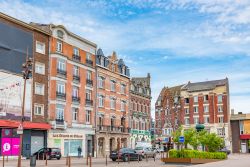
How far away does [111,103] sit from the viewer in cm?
5934

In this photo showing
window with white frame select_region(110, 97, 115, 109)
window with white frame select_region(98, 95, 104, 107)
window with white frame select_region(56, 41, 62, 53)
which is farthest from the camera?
window with white frame select_region(110, 97, 115, 109)

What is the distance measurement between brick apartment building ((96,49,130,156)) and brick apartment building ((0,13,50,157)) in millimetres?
11645

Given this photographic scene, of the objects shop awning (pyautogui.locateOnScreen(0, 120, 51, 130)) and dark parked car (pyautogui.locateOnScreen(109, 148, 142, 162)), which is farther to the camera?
dark parked car (pyautogui.locateOnScreen(109, 148, 142, 162))

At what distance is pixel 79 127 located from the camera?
51.2 metres

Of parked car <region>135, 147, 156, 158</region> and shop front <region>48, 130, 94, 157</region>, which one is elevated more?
shop front <region>48, 130, 94, 157</region>

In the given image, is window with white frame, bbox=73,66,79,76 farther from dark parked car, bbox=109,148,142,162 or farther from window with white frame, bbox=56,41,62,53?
dark parked car, bbox=109,148,142,162

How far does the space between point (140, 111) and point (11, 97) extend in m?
32.7

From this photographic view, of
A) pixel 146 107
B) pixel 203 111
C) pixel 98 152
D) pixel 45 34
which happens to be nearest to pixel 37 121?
pixel 45 34

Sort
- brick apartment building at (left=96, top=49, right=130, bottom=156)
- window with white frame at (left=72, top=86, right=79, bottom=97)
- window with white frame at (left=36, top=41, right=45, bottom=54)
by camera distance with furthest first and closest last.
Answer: brick apartment building at (left=96, top=49, right=130, bottom=156) < window with white frame at (left=72, top=86, right=79, bottom=97) < window with white frame at (left=36, top=41, right=45, bottom=54)

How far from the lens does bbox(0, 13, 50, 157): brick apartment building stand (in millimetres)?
40406

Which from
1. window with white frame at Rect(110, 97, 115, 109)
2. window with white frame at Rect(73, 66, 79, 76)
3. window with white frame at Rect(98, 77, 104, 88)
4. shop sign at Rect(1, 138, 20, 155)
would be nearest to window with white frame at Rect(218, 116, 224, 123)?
window with white frame at Rect(110, 97, 115, 109)

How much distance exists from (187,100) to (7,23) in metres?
56.9

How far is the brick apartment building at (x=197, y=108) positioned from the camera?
3342 inches

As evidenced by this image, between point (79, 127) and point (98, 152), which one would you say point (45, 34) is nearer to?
point (79, 127)
